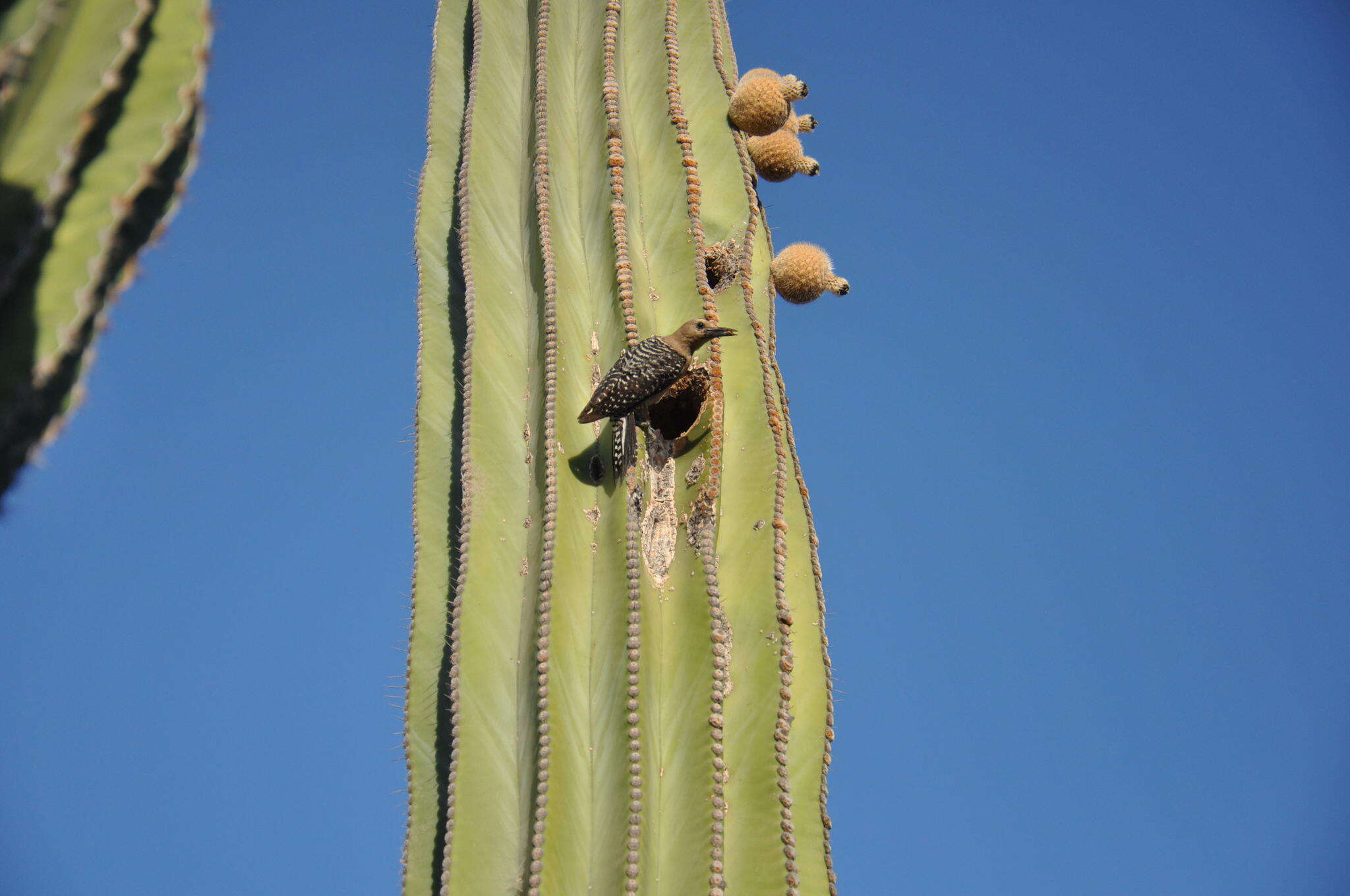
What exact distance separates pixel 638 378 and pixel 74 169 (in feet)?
4.85

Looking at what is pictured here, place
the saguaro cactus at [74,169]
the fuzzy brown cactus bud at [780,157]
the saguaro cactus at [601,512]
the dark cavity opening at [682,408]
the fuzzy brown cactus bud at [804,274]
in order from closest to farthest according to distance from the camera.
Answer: the saguaro cactus at [74,169] < the saguaro cactus at [601,512] < the dark cavity opening at [682,408] < the fuzzy brown cactus bud at [804,274] < the fuzzy brown cactus bud at [780,157]

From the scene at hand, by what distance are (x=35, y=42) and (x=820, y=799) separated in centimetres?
253

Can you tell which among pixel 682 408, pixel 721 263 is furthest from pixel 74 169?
pixel 721 263

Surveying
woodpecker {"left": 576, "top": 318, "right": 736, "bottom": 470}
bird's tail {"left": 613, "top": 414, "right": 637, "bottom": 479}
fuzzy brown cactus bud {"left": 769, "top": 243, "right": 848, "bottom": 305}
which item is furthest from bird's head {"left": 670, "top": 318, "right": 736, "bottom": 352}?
fuzzy brown cactus bud {"left": 769, "top": 243, "right": 848, "bottom": 305}

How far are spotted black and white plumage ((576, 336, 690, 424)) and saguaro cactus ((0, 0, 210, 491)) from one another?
132 centimetres

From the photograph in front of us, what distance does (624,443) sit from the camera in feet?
9.37

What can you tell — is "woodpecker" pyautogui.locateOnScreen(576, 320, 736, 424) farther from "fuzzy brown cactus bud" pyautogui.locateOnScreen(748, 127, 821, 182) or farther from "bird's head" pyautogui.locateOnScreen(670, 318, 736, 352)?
"fuzzy brown cactus bud" pyautogui.locateOnScreen(748, 127, 821, 182)

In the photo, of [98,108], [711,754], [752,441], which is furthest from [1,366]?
[752,441]

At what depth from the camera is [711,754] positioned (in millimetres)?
2525

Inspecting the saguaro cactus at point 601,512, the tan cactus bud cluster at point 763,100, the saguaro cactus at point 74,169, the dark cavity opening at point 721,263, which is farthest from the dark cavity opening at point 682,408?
the saguaro cactus at point 74,169

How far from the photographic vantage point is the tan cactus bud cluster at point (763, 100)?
3.57 meters

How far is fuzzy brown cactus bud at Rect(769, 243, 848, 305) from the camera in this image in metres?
3.55

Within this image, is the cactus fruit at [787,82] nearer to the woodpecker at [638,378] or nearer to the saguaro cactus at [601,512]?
the saguaro cactus at [601,512]

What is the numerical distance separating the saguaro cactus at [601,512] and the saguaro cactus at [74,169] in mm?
1399
